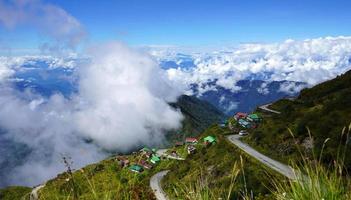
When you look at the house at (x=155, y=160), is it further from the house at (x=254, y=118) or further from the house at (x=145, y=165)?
the house at (x=254, y=118)

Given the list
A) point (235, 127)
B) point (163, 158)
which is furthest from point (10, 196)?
point (235, 127)

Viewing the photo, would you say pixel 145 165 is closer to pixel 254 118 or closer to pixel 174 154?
pixel 174 154

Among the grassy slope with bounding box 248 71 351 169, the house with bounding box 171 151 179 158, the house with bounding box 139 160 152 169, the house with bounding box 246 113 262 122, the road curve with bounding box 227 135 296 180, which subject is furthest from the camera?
the house with bounding box 171 151 179 158

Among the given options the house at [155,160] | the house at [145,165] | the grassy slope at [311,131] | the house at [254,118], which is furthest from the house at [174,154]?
the grassy slope at [311,131]

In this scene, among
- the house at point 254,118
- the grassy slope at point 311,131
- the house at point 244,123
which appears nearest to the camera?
the grassy slope at point 311,131

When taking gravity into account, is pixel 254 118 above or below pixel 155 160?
above

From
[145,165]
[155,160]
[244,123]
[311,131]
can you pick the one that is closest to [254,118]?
[244,123]

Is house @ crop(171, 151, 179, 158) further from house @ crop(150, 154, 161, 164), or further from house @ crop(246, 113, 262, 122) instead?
house @ crop(246, 113, 262, 122)

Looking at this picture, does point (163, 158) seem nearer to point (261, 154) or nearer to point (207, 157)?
point (207, 157)

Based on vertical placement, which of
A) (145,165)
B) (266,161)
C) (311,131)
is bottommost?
(145,165)

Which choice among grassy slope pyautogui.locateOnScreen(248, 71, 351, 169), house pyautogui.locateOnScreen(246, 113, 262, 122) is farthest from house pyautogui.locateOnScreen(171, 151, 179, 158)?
grassy slope pyautogui.locateOnScreen(248, 71, 351, 169)

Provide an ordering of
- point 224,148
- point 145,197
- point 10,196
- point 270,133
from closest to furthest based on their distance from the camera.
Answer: point 145,197, point 270,133, point 224,148, point 10,196
